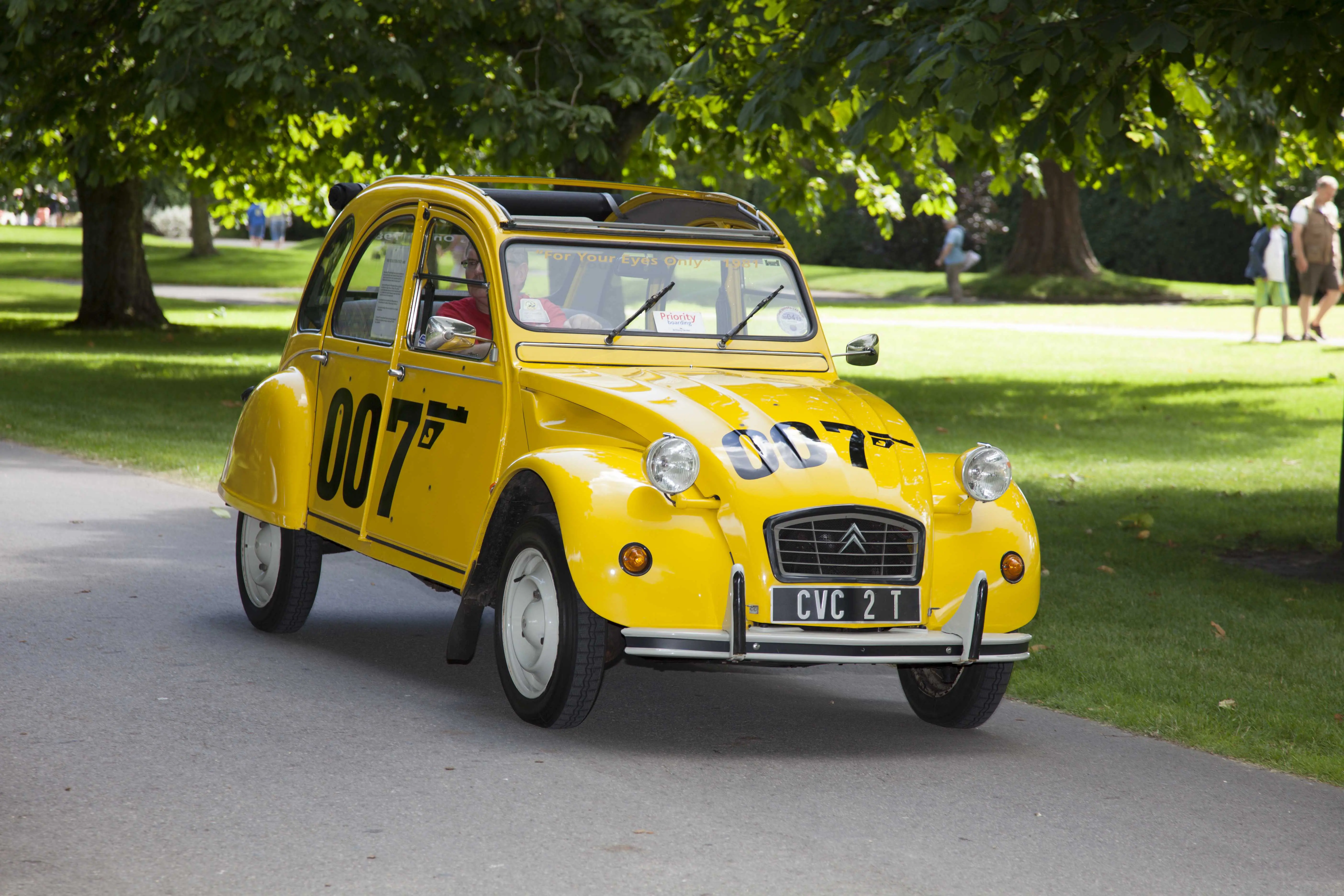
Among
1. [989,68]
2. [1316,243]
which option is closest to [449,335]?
[989,68]

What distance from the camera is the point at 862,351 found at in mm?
7070

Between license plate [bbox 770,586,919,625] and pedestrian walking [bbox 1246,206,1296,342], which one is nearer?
license plate [bbox 770,586,919,625]

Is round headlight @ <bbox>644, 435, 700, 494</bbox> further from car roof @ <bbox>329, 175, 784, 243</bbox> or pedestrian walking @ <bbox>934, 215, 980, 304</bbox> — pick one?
pedestrian walking @ <bbox>934, 215, 980, 304</bbox>

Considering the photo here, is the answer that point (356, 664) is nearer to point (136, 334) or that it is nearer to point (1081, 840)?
point (1081, 840)

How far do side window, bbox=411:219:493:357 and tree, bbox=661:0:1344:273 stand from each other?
237 cm

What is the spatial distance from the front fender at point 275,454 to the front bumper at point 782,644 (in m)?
2.27

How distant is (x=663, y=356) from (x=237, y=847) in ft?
9.25

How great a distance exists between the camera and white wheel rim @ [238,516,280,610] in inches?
289

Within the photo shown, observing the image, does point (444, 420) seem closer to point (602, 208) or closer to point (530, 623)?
point (530, 623)

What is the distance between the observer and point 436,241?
699 centimetres

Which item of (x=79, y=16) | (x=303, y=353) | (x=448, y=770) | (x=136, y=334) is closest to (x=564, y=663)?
(x=448, y=770)

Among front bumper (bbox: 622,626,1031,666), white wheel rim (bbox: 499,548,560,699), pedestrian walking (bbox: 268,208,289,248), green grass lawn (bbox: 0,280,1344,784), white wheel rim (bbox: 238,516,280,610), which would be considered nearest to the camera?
front bumper (bbox: 622,626,1031,666)

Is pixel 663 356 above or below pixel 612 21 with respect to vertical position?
below

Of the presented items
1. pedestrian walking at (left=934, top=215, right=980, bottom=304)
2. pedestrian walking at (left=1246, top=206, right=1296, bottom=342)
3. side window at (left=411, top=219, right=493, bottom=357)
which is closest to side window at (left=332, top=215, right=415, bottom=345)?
side window at (left=411, top=219, right=493, bottom=357)
